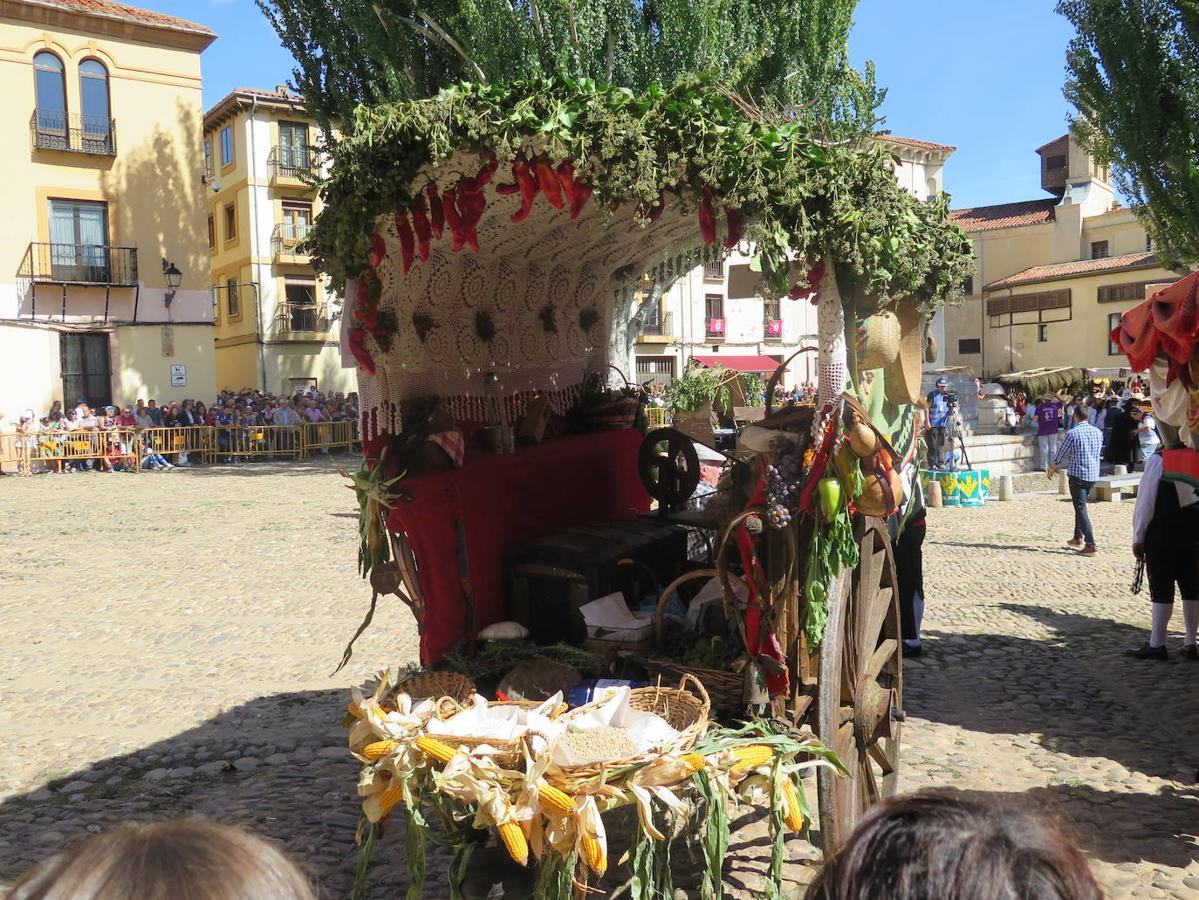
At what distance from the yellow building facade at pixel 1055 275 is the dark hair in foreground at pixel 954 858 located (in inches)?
1679

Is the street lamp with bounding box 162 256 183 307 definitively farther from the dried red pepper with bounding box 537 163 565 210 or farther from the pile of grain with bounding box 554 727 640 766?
the pile of grain with bounding box 554 727 640 766

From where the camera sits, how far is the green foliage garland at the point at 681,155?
3215 mm

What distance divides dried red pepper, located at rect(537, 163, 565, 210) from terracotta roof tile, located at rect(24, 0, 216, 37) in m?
27.0

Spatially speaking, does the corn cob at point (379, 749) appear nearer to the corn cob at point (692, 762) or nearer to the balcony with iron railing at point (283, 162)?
the corn cob at point (692, 762)

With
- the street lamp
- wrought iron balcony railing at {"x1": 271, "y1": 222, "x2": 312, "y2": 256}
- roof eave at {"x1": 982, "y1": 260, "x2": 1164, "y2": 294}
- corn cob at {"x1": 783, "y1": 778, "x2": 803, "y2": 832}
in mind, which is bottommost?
corn cob at {"x1": 783, "y1": 778, "x2": 803, "y2": 832}

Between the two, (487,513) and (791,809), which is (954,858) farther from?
(487,513)

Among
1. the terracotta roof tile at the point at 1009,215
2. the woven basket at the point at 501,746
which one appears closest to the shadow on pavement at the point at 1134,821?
the woven basket at the point at 501,746

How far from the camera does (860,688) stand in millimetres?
4016

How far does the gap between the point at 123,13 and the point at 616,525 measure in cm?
2706

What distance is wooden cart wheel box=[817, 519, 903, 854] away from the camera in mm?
3559

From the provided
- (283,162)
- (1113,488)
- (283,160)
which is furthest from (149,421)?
(1113,488)

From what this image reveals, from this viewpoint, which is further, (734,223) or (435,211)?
(435,211)

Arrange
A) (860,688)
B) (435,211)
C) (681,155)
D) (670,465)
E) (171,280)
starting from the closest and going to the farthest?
(681,155)
(435,211)
(860,688)
(670,465)
(171,280)

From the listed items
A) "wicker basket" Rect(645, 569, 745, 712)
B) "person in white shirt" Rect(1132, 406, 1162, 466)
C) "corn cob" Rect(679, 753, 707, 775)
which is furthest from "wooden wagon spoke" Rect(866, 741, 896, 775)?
"person in white shirt" Rect(1132, 406, 1162, 466)
